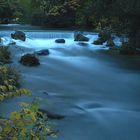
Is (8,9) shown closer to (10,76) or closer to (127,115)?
(10,76)

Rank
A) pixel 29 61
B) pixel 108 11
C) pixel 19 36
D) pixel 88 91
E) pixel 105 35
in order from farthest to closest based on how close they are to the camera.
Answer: pixel 19 36, pixel 105 35, pixel 108 11, pixel 29 61, pixel 88 91

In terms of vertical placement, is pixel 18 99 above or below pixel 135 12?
below

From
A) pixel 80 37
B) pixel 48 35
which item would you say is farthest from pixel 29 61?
pixel 48 35

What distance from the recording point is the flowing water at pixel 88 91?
7.85 meters

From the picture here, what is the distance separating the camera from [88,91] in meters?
11.5

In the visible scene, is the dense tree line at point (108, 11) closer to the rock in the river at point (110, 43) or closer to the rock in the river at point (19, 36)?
the rock in the river at point (110, 43)

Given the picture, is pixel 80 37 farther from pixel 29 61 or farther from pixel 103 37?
pixel 29 61

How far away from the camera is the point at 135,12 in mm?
17797

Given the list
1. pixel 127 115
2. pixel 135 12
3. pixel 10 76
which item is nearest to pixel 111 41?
pixel 135 12

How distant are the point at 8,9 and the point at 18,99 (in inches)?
994

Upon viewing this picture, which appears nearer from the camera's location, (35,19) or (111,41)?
(111,41)

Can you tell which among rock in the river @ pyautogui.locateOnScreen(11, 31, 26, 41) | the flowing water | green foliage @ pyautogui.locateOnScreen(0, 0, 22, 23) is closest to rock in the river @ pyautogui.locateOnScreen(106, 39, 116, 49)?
the flowing water

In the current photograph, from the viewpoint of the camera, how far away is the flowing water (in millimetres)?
7848

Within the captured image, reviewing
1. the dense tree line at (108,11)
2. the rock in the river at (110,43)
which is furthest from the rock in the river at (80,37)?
the dense tree line at (108,11)
